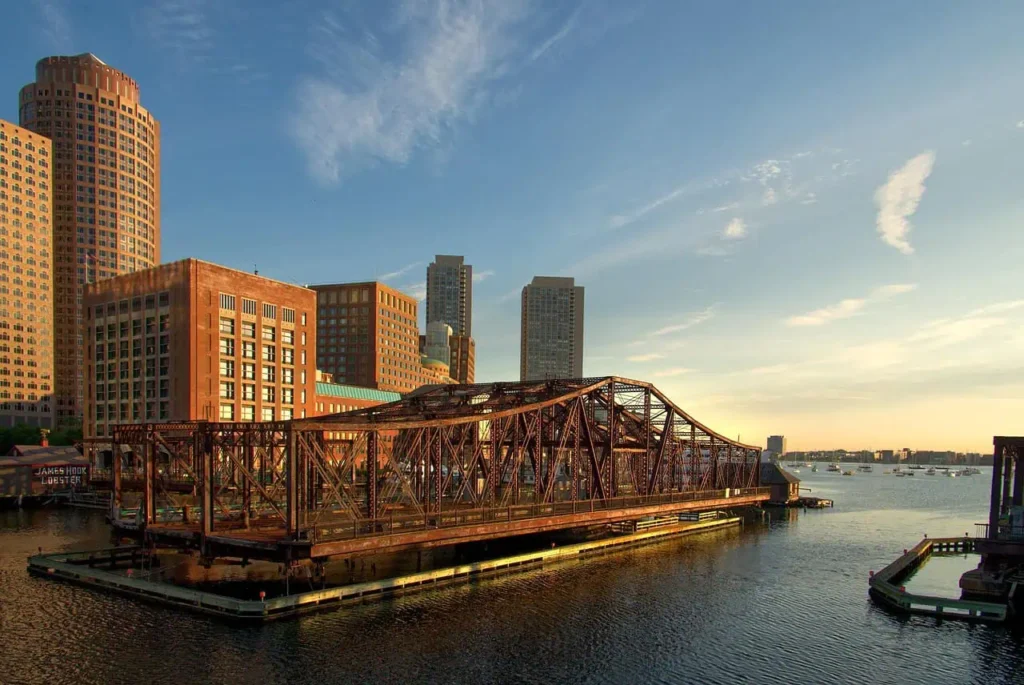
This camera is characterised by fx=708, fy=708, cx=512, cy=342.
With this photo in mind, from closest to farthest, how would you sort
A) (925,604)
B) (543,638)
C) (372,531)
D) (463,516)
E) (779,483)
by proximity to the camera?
(543,638), (372,531), (925,604), (463,516), (779,483)

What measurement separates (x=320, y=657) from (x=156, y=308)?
89.2 metres

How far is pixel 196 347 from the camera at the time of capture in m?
105

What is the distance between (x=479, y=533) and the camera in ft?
181

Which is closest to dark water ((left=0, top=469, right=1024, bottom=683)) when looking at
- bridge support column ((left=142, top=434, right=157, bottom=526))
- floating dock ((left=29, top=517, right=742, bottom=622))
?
floating dock ((left=29, top=517, right=742, bottom=622))

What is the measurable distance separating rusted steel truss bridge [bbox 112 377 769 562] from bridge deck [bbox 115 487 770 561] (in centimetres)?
11

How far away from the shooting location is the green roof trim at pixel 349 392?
5640 inches

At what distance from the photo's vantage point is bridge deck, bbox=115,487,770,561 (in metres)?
44.2

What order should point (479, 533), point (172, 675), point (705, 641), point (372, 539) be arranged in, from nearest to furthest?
point (172, 675), point (705, 641), point (372, 539), point (479, 533)

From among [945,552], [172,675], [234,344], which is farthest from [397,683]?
[234,344]

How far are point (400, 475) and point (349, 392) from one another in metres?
107

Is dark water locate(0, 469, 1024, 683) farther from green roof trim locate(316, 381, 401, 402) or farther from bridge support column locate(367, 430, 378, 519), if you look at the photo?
green roof trim locate(316, 381, 401, 402)

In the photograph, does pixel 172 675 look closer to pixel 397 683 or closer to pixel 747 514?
pixel 397 683

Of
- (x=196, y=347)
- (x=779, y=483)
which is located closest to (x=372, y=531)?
(x=196, y=347)

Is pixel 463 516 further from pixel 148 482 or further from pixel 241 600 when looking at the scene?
pixel 148 482
